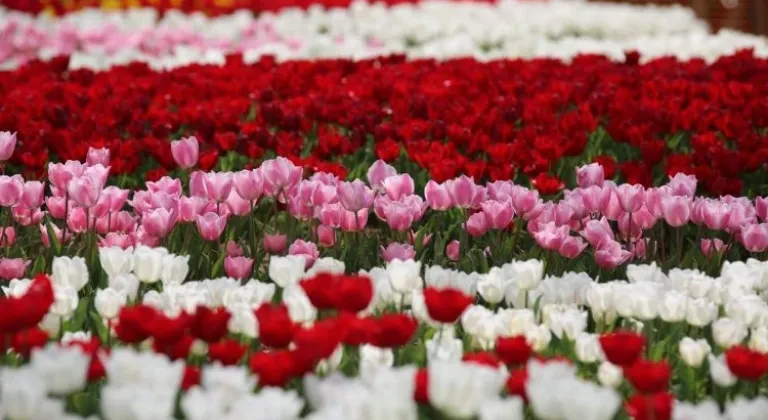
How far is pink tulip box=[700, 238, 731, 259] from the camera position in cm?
379

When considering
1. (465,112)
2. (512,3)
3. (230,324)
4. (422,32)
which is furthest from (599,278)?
(512,3)

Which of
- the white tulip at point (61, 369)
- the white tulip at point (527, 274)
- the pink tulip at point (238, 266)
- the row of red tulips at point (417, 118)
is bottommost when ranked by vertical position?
the row of red tulips at point (417, 118)

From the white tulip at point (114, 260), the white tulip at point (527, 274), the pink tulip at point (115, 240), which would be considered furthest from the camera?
the pink tulip at point (115, 240)

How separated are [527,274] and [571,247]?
0.54 metres

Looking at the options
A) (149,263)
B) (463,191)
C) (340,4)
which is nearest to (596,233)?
(463,191)

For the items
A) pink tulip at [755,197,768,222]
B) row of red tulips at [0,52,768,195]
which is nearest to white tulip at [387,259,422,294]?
row of red tulips at [0,52,768,195]

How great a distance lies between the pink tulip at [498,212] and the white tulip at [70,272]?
1.16 m

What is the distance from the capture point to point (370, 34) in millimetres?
11039

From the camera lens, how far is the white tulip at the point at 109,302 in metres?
2.79

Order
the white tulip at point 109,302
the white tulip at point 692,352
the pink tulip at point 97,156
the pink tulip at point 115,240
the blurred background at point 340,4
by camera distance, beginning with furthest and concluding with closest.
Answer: the blurred background at point 340,4, the pink tulip at point 97,156, the pink tulip at point 115,240, the white tulip at point 109,302, the white tulip at point 692,352

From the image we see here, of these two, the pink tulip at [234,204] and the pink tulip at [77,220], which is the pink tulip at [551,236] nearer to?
the pink tulip at [234,204]

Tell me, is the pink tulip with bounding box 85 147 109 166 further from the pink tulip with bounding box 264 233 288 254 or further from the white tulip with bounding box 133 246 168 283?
the white tulip with bounding box 133 246 168 283

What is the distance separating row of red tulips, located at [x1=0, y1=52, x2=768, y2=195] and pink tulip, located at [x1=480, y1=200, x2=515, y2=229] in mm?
513

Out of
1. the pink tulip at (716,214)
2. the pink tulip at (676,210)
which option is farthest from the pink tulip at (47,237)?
the pink tulip at (716,214)
